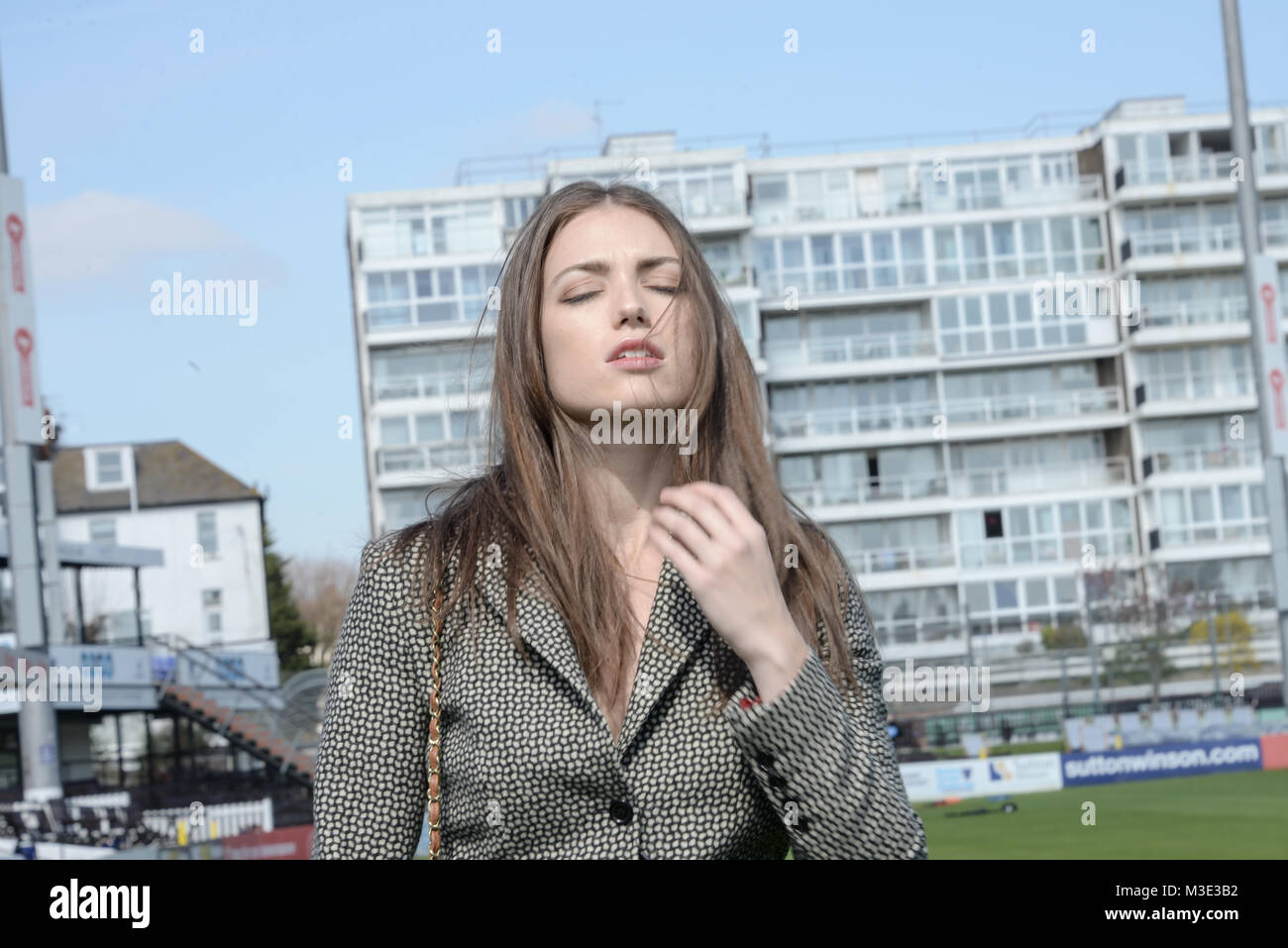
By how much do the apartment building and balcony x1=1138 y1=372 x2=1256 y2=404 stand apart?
0.22 feet

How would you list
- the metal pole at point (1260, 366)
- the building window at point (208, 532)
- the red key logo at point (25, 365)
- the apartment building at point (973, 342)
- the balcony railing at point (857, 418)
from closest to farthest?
the red key logo at point (25, 365)
the metal pole at point (1260, 366)
the building window at point (208, 532)
the apartment building at point (973, 342)
the balcony railing at point (857, 418)

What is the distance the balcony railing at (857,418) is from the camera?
45750 mm

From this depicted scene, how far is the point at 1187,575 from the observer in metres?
45.0

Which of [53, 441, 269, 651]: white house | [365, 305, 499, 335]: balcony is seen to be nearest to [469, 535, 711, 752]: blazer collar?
[53, 441, 269, 651]: white house

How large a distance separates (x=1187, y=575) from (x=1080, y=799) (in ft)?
88.9

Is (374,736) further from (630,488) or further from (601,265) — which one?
(601,265)

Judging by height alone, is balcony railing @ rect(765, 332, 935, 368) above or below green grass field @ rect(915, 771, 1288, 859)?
above

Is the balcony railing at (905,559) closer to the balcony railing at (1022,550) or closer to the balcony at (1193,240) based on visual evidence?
the balcony railing at (1022,550)

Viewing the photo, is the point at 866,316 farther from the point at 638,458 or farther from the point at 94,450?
the point at 638,458

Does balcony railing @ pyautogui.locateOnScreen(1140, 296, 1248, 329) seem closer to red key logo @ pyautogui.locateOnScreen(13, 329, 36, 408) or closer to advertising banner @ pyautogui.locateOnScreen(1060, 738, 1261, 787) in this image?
advertising banner @ pyautogui.locateOnScreen(1060, 738, 1261, 787)

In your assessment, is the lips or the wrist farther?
the lips

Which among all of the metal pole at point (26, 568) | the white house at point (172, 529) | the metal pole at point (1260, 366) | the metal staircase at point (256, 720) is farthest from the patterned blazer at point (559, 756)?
the white house at point (172, 529)

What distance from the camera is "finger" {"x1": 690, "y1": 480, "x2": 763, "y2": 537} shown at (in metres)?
1.25
